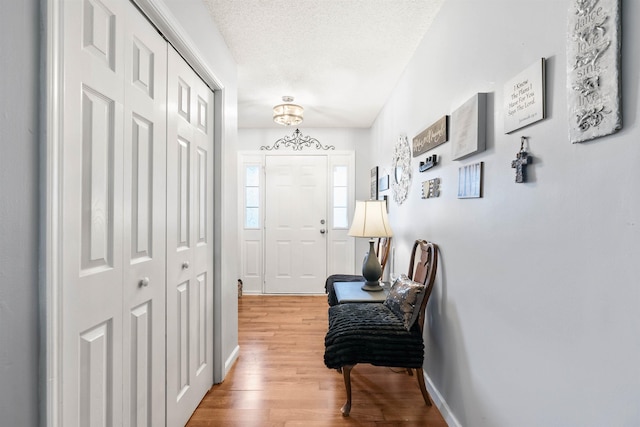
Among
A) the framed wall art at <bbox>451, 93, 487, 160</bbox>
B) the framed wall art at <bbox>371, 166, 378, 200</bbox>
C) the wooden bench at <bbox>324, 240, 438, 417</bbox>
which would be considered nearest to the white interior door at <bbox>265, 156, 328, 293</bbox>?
the framed wall art at <bbox>371, 166, 378, 200</bbox>

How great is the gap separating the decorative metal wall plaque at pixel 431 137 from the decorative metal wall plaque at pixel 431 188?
0.70 feet

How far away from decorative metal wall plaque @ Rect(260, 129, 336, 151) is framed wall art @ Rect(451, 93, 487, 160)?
9.87 feet

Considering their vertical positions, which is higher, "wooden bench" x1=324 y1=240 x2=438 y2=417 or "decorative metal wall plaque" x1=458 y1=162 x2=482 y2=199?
"decorative metal wall plaque" x1=458 y1=162 x2=482 y2=199

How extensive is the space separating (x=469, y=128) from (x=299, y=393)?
6.07ft

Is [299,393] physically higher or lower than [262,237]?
lower

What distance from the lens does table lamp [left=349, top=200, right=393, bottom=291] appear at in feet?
8.47

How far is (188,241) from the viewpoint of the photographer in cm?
180

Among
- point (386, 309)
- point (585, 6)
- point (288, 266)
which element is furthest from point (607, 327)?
point (288, 266)

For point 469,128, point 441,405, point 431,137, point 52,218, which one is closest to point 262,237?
point 431,137

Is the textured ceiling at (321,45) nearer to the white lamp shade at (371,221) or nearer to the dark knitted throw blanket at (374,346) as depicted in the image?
the white lamp shade at (371,221)

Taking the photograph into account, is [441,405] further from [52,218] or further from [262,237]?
[262,237]

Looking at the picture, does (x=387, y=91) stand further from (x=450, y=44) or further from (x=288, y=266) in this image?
(x=288, y=266)

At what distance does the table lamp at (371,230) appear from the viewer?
2.58 metres

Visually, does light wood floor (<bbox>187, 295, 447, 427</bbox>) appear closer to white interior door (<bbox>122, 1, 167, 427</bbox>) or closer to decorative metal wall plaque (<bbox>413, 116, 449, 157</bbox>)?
white interior door (<bbox>122, 1, 167, 427</bbox>)
